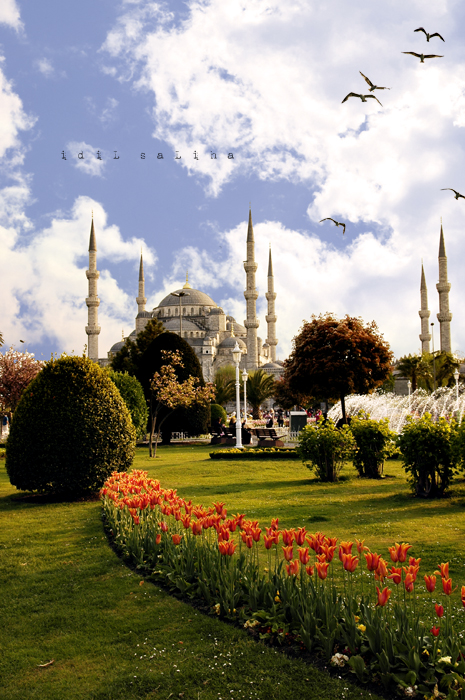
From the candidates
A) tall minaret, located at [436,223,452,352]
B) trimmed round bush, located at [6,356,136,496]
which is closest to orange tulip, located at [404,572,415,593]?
trimmed round bush, located at [6,356,136,496]

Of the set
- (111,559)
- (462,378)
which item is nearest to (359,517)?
→ (111,559)

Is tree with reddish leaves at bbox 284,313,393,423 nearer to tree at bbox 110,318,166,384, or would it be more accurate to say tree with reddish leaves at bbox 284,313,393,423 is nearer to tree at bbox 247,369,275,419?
tree at bbox 110,318,166,384

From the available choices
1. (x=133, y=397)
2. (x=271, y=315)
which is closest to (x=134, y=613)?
(x=133, y=397)

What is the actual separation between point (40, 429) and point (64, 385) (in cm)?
78

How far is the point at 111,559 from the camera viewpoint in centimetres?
539

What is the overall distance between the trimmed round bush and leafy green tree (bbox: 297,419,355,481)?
134 inches

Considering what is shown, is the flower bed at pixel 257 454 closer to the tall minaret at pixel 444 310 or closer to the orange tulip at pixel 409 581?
the orange tulip at pixel 409 581

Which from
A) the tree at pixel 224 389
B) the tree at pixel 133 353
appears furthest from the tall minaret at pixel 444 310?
the tree at pixel 133 353

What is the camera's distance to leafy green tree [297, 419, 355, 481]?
33.3 feet

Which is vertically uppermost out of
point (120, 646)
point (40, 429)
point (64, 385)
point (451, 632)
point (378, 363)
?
point (378, 363)

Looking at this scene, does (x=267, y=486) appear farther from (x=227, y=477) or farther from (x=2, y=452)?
(x=2, y=452)

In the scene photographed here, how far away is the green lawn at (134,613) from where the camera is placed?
3100 millimetres

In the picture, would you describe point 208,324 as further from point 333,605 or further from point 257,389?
point 333,605

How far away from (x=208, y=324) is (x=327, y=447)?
6166 cm
